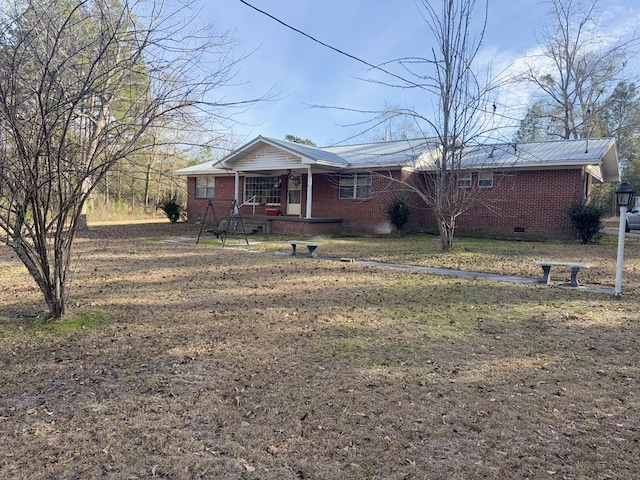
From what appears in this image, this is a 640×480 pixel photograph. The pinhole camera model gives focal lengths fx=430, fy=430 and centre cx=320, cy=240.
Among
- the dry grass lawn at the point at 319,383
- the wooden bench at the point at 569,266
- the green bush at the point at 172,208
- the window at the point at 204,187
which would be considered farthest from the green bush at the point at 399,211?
the green bush at the point at 172,208

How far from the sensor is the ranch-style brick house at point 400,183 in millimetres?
14883

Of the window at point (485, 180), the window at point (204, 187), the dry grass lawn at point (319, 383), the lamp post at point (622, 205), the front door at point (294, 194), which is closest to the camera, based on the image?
the dry grass lawn at point (319, 383)

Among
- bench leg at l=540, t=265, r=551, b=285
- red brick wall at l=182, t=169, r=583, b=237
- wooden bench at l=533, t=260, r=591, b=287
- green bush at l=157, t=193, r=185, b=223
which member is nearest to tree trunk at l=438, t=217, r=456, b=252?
red brick wall at l=182, t=169, r=583, b=237

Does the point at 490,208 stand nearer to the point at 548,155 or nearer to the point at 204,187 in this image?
the point at 548,155

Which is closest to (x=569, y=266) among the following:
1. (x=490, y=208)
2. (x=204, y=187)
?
(x=490, y=208)

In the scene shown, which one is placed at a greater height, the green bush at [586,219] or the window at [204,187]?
the window at [204,187]

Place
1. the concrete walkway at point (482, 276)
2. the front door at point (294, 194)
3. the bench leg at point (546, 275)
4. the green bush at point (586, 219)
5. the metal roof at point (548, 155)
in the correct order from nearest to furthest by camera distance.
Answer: the concrete walkway at point (482, 276), the bench leg at point (546, 275), the green bush at point (586, 219), the metal roof at point (548, 155), the front door at point (294, 194)

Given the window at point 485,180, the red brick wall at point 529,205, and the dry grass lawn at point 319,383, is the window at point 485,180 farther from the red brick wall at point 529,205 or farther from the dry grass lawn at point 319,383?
the dry grass lawn at point 319,383

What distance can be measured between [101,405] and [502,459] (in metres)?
2.68

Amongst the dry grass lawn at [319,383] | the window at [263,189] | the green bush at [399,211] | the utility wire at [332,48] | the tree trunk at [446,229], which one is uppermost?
the utility wire at [332,48]

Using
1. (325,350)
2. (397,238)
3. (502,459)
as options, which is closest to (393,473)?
(502,459)

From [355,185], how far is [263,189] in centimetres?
522

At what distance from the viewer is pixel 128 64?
14.3 feet

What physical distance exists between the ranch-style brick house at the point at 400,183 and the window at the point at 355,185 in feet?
0.14
